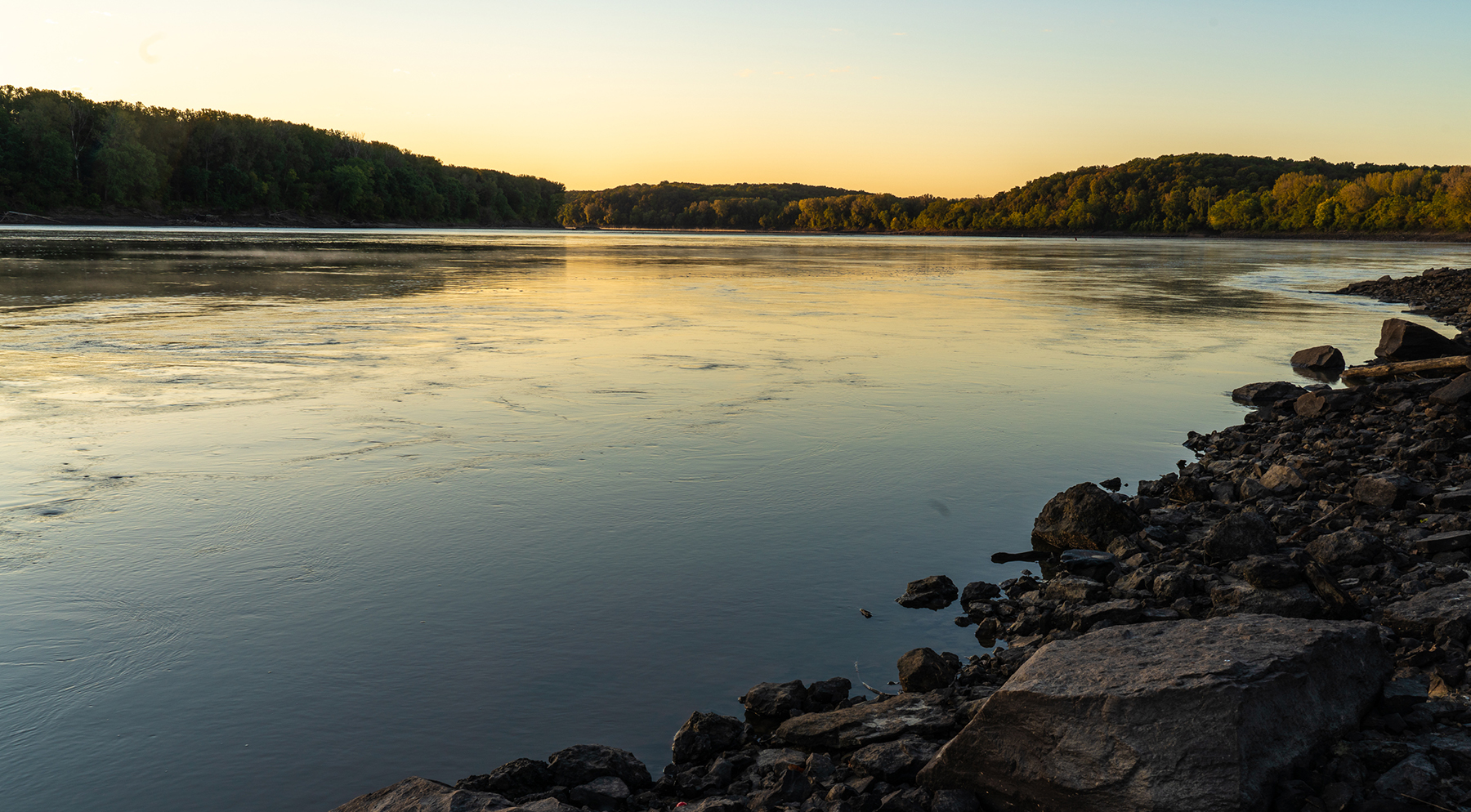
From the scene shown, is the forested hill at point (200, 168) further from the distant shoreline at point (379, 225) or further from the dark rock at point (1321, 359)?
the dark rock at point (1321, 359)

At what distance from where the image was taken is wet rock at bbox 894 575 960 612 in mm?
6420

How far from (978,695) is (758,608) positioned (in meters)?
1.74

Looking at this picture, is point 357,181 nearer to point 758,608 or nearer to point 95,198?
point 95,198

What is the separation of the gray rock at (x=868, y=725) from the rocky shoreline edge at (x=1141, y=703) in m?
0.01

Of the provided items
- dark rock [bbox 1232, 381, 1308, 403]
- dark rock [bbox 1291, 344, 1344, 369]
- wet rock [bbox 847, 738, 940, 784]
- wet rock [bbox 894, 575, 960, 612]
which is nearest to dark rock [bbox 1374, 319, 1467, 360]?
dark rock [bbox 1291, 344, 1344, 369]

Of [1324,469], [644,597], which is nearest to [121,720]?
[644,597]

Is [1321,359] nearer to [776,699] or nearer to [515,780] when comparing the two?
[776,699]

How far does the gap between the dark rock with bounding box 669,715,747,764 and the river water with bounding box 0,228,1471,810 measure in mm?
139

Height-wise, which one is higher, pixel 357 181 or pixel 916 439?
pixel 357 181

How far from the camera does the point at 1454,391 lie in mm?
10055

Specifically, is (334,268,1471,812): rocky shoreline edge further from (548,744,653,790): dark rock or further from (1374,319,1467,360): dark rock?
(1374,319,1467,360): dark rock

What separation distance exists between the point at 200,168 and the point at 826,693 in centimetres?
13917

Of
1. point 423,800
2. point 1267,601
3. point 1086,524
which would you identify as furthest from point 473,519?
point 1267,601

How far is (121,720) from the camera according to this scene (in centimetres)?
471
